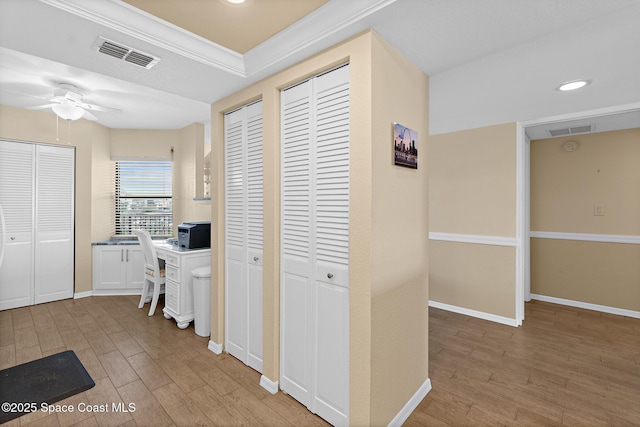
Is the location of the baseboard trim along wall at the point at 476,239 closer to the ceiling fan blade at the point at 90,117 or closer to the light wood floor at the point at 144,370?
the light wood floor at the point at 144,370

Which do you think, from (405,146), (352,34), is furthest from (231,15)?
(405,146)

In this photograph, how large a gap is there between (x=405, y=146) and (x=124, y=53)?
182 cm

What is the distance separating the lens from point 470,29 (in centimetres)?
158

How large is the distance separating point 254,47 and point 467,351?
3.10 meters

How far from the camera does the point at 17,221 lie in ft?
12.7

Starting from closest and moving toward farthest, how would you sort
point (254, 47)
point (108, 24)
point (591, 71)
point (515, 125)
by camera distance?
point (108, 24)
point (254, 47)
point (591, 71)
point (515, 125)

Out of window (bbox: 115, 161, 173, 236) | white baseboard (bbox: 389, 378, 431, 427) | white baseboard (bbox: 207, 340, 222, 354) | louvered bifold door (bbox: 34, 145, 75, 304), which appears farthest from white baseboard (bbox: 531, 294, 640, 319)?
louvered bifold door (bbox: 34, 145, 75, 304)

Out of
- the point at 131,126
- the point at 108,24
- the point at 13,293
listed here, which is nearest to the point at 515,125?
the point at 108,24

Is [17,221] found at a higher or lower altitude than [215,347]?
higher

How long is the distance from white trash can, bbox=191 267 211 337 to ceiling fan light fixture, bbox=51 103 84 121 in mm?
2234

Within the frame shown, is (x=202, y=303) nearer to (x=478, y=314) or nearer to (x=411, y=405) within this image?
(x=411, y=405)

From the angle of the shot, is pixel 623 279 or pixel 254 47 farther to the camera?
pixel 623 279

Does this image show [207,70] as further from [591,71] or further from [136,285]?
[136,285]

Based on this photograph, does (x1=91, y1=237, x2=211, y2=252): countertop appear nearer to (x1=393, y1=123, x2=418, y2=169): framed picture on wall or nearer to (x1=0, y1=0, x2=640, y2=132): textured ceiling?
(x1=0, y1=0, x2=640, y2=132): textured ceiling
